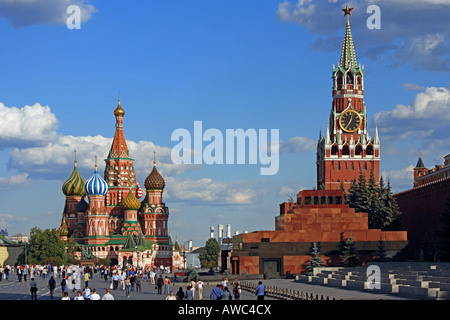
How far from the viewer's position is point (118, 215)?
132875 mm

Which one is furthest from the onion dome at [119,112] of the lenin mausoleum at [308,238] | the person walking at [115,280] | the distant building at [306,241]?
the person walking at [115,280]

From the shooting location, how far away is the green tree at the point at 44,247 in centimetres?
11094

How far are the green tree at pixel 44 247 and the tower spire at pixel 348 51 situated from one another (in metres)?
46.4

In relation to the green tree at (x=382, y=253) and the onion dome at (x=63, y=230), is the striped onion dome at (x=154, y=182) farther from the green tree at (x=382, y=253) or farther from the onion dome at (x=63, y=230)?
the green tree at (x=382, y=253)

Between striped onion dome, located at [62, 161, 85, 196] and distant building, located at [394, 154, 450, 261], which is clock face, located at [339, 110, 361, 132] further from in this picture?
striped onion dome, located at [62, 161, 85, 196]

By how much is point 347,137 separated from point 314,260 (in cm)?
5738

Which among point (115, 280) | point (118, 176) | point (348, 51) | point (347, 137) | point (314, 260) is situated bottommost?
point (115, 280)

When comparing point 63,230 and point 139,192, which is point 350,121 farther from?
point 63,230

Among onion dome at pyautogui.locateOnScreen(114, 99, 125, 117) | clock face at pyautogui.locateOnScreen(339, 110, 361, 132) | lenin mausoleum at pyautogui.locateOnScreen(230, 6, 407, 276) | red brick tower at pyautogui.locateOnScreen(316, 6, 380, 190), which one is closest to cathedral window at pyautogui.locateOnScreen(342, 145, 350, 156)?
red brick tower at pyautogui.locateOnScreen(316, 6, 380, 190)

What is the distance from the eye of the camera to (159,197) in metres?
137

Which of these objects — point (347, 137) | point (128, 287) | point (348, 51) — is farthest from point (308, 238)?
point (348, 51)

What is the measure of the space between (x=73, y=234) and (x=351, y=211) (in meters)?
72.2
